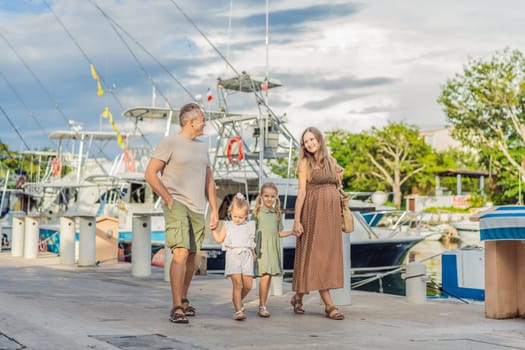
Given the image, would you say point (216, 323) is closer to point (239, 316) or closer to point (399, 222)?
point (239, 316)

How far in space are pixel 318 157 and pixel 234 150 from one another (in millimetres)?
11827

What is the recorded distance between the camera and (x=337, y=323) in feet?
20.7

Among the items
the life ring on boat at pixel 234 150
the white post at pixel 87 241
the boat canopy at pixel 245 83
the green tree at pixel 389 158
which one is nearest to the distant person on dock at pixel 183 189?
the white post at pixel 87 241

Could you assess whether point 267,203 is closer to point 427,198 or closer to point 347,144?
point 427,198

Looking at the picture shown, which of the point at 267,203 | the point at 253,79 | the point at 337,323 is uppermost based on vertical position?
the point at 253,79

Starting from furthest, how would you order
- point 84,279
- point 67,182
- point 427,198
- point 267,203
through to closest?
point 427,198 → point 67,182 → point 84,279 → point 267,203

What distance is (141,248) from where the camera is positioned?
10977 mm

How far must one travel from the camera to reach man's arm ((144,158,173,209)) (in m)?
6.06

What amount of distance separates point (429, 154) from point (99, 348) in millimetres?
61493

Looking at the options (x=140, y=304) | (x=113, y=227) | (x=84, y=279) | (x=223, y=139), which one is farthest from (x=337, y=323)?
(x=223, y=139)

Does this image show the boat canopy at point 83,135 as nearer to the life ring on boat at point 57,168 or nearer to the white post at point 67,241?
the life ring on boat at point 57,168

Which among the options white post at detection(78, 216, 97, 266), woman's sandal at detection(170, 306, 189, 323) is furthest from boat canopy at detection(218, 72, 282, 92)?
woman's sandal at detection(170, 306, 189, 323)

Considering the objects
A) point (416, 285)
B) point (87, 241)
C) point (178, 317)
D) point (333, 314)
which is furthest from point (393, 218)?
point (178, 317)

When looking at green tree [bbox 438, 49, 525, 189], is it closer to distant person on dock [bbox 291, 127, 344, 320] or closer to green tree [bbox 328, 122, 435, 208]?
green tree [bbox 328, 122, 435, 208]
